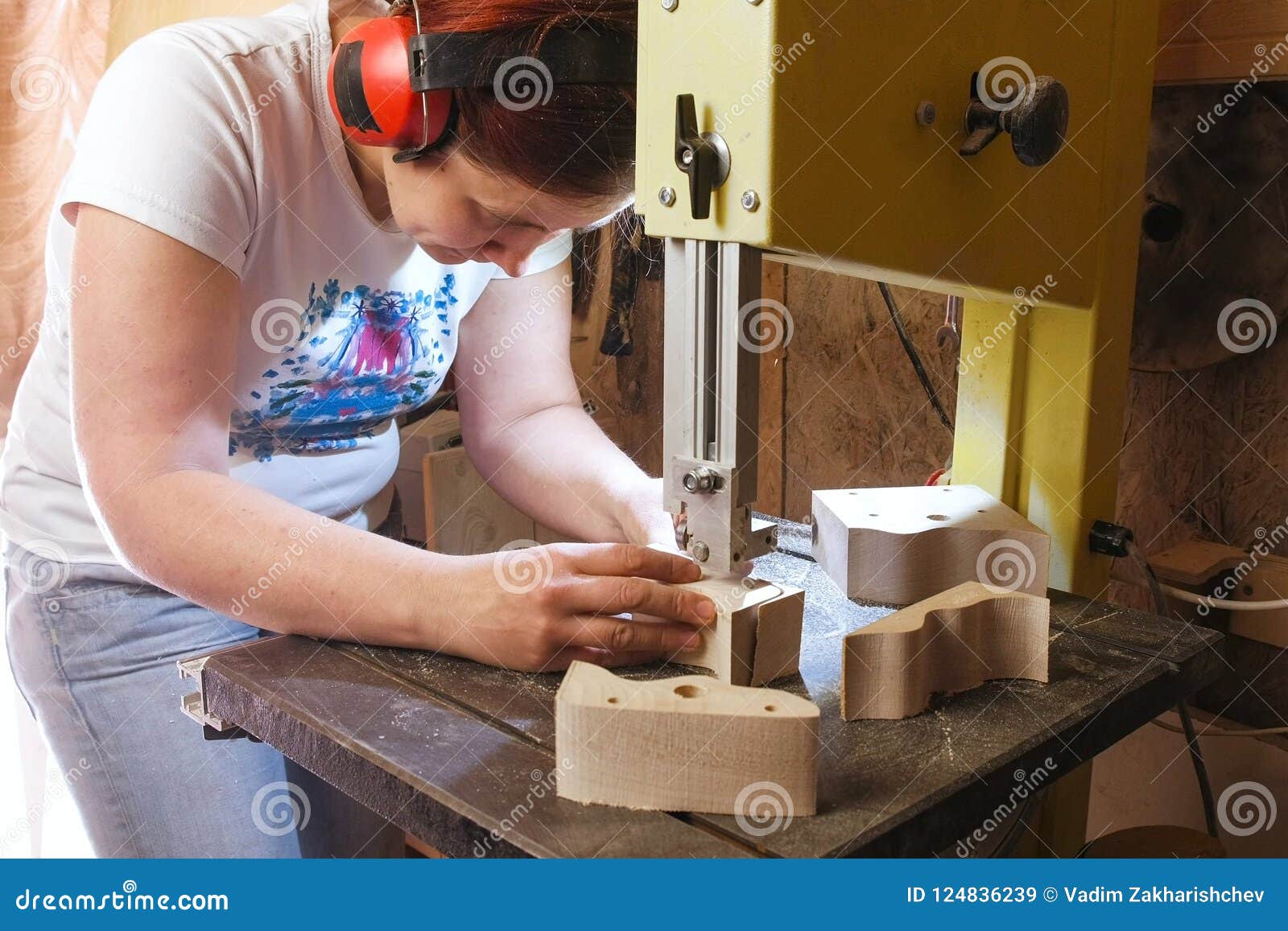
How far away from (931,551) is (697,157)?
0.56 m

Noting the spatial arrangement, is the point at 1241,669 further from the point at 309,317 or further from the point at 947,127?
the point at 309,317

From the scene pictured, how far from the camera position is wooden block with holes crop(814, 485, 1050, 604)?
1.20m

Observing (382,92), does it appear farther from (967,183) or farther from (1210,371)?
(1210,371)

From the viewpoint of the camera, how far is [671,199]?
0.90 meters

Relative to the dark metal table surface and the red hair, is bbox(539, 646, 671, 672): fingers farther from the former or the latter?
the red hair

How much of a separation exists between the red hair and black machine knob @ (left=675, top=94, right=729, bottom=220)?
0.72 feet

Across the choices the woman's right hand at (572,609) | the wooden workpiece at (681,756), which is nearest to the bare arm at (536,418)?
the woman's right hand at (572,609)

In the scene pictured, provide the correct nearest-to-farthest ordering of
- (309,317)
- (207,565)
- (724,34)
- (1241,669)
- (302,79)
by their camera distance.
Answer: (724,34) → (207,565) → (302,79) → (309,317) → (1241,669)

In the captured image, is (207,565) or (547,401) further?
(547,401)

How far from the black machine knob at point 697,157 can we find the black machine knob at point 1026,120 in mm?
267

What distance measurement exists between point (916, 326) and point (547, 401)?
689 mm

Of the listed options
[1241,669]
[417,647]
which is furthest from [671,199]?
[1241,669]

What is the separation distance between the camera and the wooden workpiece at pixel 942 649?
3.19 ft

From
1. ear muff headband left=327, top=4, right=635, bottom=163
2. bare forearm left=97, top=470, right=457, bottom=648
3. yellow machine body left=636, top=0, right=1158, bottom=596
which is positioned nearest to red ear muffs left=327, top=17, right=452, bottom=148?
ear muff headband left=327, top=4, right=635, bottom=163
